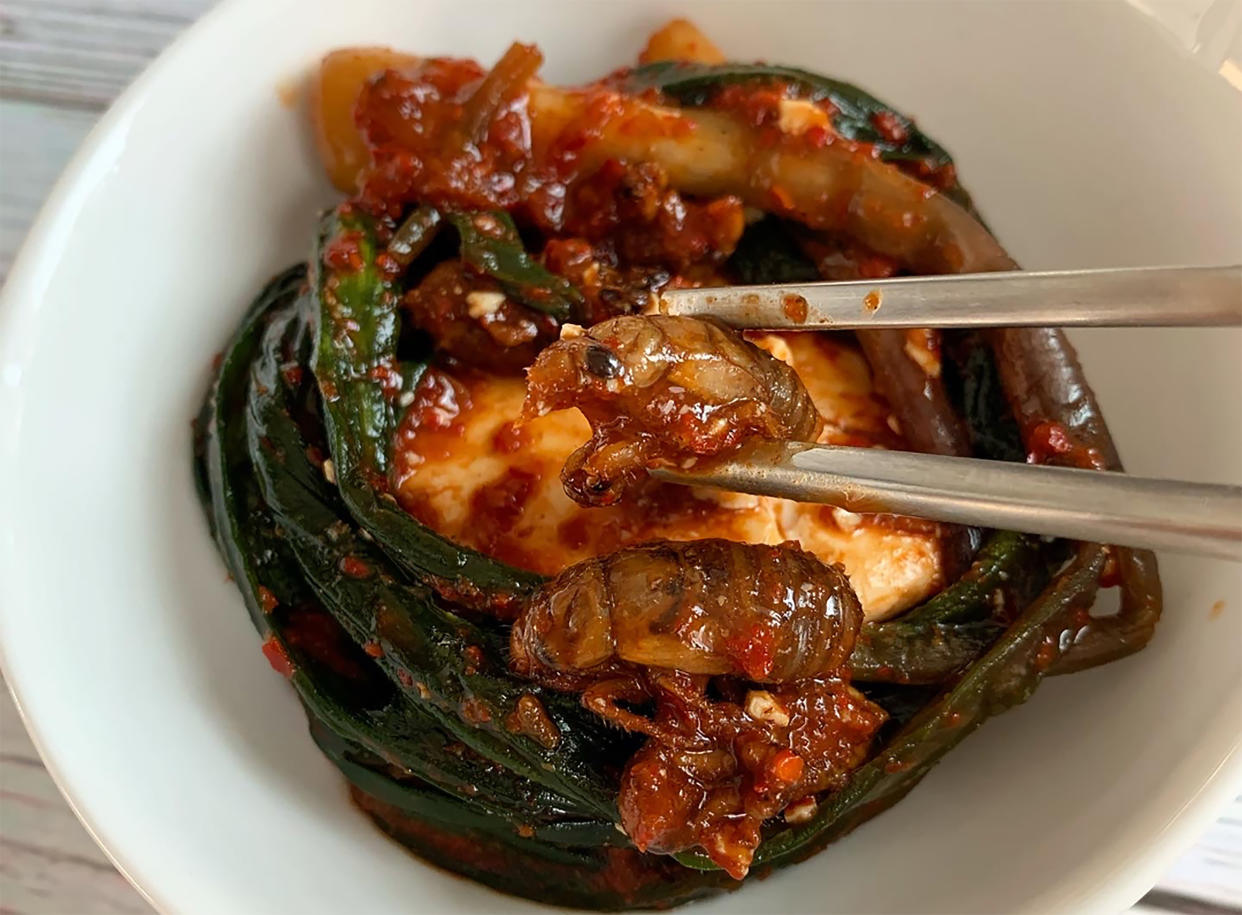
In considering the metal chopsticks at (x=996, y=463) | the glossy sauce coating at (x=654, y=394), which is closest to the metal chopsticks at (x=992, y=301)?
the metal chopsticks at (x=996, y=463)

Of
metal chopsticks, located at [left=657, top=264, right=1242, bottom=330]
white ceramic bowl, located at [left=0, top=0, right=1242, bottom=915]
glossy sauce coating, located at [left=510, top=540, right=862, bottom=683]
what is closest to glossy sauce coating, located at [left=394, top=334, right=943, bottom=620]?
metal chopsticks, located at [left=657, top=264, right=1242, bottom=330]

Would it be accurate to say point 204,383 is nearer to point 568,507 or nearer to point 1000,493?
point 568,507

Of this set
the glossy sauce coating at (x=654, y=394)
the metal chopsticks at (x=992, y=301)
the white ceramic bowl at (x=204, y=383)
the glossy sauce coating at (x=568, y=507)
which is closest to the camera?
the metal chopsticks at (x=992, y=301)

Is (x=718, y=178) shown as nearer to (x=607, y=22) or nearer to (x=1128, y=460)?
(x=607, y=22)

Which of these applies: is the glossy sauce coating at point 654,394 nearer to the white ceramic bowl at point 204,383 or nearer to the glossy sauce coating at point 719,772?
the glossy sauce coating at point 719,772

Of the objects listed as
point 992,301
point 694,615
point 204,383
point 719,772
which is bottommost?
point 204,383

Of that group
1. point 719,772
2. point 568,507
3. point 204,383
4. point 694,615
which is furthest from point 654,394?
point 204,383
